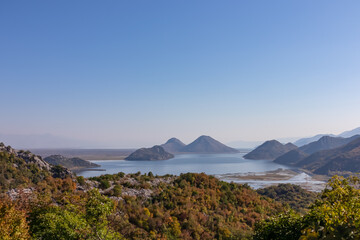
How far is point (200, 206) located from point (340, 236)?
78.1 ft

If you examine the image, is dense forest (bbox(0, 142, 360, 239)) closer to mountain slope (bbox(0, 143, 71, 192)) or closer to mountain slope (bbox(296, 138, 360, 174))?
mountain slope (bbox(0, 143, 71, 192))

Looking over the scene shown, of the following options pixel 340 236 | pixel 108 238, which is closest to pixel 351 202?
pixel 340 236

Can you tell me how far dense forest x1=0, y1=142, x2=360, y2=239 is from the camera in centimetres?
1034

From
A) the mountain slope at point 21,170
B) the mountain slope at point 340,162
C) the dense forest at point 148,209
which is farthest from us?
the mountain slope at point 340,162

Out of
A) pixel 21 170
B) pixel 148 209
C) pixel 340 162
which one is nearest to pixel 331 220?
pixel 148 209

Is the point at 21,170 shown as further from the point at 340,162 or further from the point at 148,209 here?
the point at 340,162

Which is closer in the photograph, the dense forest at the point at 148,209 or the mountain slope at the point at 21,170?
the dense forest at the point at 148,209

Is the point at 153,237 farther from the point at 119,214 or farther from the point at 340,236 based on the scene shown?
the point at 340,236

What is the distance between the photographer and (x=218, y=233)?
2550 centimetres

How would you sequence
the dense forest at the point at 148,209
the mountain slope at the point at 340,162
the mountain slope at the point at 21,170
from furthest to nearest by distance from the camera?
the mountain slope at the point at 340,162 → the mountain slope at the point at 21,170 → the dense forest at the point at 148,209

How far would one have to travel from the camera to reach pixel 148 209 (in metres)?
26.6

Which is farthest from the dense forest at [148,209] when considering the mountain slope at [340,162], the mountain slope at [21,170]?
the mountain slope at [340,162]

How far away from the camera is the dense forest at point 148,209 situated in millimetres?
10344

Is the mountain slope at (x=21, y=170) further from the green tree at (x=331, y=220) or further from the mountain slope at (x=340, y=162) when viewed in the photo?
the mountain slope at (x=340, y=162)
